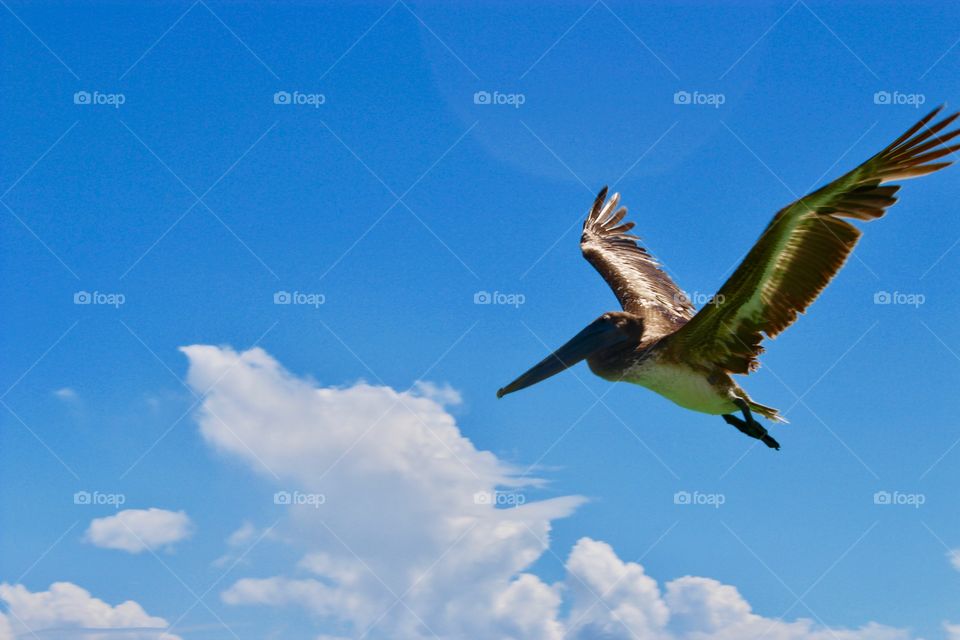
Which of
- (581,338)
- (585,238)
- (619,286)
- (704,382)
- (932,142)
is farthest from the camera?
(585,238)

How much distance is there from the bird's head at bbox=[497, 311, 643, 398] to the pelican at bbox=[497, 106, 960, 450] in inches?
0.5

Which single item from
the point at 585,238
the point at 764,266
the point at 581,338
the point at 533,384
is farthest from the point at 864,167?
the point at 585,238

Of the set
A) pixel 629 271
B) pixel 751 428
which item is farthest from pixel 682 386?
pixel 629 271

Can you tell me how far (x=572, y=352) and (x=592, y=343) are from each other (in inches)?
10.9

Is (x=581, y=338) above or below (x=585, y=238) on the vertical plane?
below

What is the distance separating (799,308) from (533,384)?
3270 millimetres

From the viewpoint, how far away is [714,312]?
9.39 m

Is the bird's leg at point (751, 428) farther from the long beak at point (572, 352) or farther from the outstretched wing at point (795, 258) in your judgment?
the long beak at point (572, 352)

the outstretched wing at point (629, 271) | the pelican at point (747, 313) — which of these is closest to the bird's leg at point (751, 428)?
the pelican at point (747, 313)

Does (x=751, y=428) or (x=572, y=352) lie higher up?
(x=572, y=352)

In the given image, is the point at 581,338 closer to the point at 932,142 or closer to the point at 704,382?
the point at 704,382

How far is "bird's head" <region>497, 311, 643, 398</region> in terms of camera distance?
1088cm

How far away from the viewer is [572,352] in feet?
36.3

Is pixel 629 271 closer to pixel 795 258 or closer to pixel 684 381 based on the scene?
pixel 684 381
